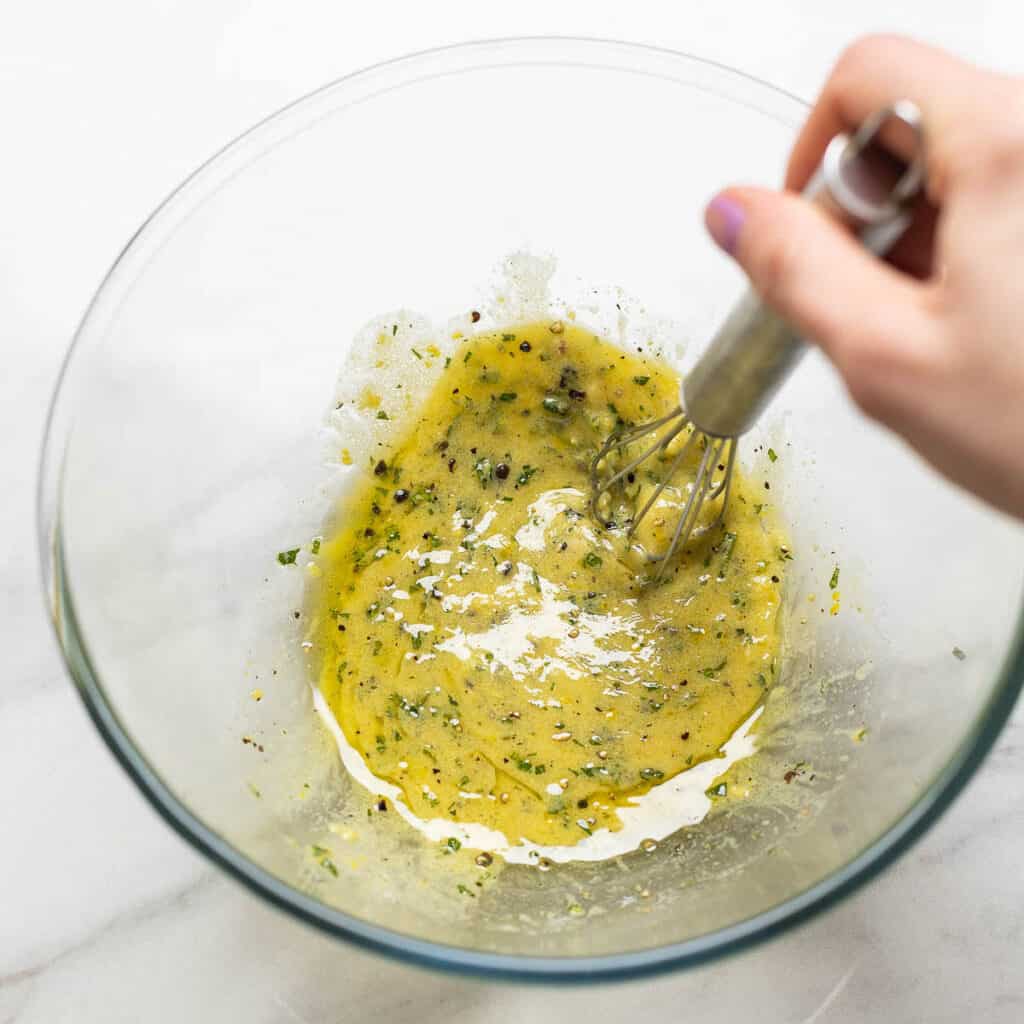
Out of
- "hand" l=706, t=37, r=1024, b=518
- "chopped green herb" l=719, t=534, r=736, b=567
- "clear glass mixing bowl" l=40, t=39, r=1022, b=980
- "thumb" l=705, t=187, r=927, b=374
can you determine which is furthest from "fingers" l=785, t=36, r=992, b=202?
"chopped green herb" l=719, t=534, r=736, b=567

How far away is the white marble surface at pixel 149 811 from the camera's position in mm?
1578

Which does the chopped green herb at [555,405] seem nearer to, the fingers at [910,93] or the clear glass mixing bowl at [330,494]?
the clear glass mixing bowl at [330,494]

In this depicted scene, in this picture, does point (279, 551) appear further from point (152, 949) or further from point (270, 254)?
point (152, 949)

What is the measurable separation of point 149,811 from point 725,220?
1.21 metres

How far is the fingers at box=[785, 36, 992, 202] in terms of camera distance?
930 mm

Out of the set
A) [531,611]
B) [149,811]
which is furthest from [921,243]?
[149,811]

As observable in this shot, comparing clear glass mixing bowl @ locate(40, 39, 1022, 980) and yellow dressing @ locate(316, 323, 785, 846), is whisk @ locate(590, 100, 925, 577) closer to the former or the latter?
yellow dressing @ locate(316, 323, 785, 846)

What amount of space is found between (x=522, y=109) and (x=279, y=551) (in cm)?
77

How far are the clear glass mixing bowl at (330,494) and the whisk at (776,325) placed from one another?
275mm

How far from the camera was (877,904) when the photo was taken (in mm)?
1608

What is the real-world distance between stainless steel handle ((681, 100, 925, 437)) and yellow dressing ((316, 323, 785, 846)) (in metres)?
0.49

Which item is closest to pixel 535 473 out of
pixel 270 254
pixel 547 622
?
pixel 547 622

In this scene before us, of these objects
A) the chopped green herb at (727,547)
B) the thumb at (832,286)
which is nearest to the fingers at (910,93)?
the thumb at (832,286)

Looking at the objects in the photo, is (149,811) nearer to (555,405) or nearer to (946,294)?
(555,405)
